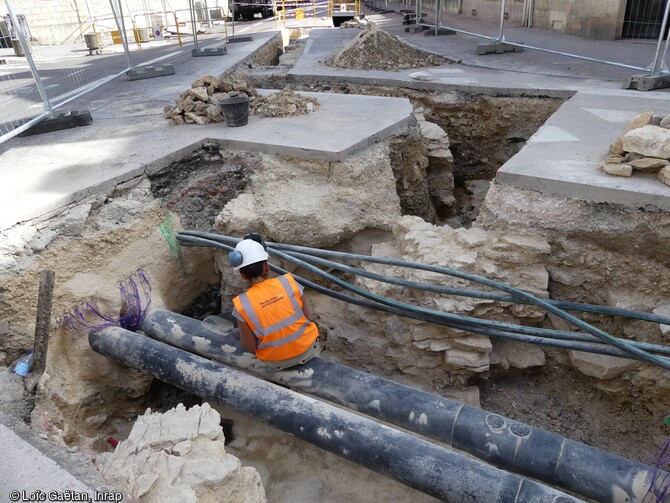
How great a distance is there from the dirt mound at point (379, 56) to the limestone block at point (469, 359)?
5.36m

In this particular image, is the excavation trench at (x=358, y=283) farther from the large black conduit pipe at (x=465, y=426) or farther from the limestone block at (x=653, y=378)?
the large black conduit pipe at (x=465, y=426)

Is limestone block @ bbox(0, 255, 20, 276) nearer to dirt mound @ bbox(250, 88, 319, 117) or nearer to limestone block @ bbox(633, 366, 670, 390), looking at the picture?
dirt mound @ bbox(250, 88, 319, 117)

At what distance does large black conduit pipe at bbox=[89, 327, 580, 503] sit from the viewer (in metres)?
2.27

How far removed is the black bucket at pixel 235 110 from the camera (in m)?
4.48

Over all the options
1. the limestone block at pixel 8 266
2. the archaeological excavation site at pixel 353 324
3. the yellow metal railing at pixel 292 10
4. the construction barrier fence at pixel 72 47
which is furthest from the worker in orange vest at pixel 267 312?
the yellow metal railing at pixel 292 10

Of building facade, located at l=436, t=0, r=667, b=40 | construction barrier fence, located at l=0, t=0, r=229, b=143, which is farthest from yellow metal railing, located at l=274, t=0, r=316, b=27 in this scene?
building facade, located at l=436, t=0, r=667, b=40

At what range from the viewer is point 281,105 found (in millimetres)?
5066

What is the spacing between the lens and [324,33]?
1315 centimetres

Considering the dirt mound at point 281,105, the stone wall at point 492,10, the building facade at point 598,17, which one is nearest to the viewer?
the dirt mound at point 281,105

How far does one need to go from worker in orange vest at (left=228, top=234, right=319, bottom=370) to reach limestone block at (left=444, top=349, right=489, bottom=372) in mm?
1065

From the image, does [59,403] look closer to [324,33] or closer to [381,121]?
[381,121]

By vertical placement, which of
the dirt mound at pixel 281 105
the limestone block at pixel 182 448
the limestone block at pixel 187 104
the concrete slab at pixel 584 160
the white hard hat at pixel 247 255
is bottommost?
the limestone block at pixel 182 448

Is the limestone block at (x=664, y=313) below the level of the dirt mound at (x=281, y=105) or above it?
below

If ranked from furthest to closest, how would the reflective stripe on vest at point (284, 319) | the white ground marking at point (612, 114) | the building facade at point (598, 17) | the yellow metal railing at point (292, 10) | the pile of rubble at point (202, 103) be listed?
the yellow metal railing at point (292, 10)
the building facade at point (598, 17)
the pile of rubble at point (202, 103)
the white ground marking at point (612, 114)
the reflective stripe on vest at point (284, 319)
